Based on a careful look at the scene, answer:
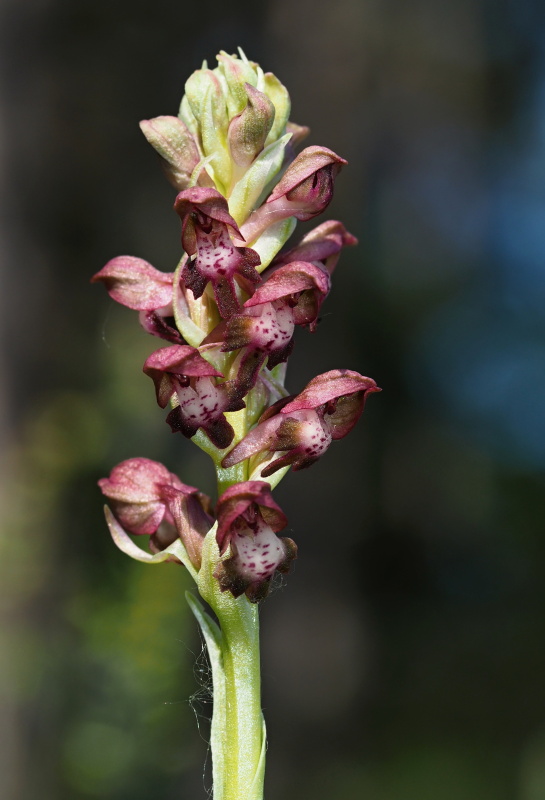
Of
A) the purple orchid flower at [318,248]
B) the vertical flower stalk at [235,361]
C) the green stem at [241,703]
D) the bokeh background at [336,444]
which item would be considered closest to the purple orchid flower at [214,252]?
the vertical flower stalk at [235,361]

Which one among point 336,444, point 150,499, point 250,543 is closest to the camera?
point 250,543

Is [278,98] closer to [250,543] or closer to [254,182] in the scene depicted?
[254,182]

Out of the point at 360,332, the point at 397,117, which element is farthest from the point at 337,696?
the point at 397,117

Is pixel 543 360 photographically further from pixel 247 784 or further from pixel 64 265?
pixel 247 784

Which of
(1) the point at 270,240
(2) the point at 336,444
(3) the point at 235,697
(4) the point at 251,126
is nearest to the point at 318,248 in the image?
(1) the point at 270,240

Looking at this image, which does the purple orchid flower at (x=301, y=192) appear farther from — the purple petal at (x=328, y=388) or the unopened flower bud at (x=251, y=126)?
the purple petal at (x=328, y=388)

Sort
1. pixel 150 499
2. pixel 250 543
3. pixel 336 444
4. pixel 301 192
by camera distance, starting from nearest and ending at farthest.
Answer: pixel 250 543, pixel 301 192, pixel 150 499, pixel 336 444
